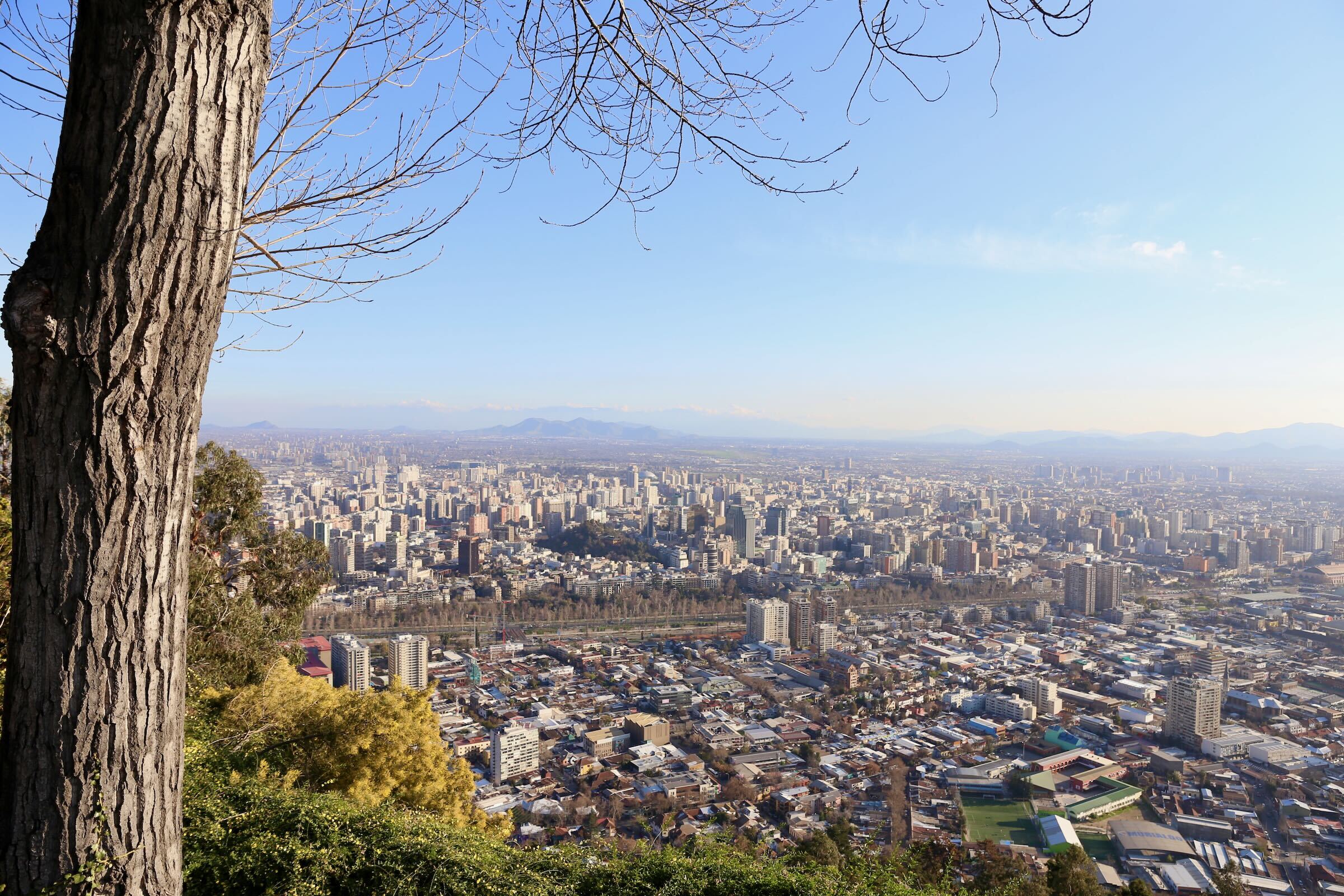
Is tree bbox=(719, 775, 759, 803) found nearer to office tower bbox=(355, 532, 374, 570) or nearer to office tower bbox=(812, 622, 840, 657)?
office tower bbox=(812, 622, 840, 657)

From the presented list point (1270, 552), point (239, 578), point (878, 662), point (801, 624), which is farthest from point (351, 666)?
point (1270, 552)

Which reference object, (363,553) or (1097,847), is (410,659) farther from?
(363,553)

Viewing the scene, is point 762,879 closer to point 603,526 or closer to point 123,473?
Answer: point 123,473

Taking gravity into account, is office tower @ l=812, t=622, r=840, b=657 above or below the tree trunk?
below

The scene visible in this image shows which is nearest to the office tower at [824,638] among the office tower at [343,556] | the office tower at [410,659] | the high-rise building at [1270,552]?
the office tower at [410,659]

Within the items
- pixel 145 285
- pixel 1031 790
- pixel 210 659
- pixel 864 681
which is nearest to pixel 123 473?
pixel 145 285

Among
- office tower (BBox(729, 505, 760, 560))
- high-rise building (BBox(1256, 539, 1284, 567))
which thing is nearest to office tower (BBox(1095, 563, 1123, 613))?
high-rise building (BBox(1256, 539, 1284, 567))

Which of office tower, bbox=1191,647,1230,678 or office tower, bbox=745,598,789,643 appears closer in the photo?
office tower, bbox=1191,647,1230,678
